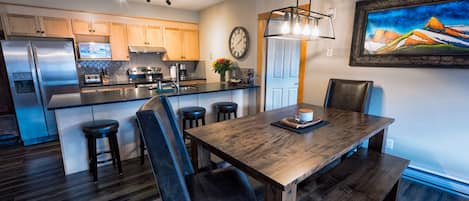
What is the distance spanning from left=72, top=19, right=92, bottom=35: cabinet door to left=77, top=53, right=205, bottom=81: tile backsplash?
0.61 metres

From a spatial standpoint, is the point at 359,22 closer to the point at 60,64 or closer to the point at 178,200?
the point at 178,200

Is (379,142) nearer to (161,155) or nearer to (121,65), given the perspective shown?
(161,155)

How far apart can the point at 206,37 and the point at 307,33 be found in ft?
11.9

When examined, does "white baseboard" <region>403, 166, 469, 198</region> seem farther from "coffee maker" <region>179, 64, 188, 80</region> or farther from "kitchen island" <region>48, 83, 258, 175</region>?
"coffee maker" <region>179, 64, 188, 80</region>

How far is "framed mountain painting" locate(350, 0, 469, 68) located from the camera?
1886mm

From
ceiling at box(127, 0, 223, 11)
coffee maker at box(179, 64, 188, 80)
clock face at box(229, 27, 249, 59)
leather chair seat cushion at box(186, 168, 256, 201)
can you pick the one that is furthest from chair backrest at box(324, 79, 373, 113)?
coffee maker at box(179, 64, 188, 80)

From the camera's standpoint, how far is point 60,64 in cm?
346

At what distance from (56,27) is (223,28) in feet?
9.89

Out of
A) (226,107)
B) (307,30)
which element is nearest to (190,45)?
(226,107)

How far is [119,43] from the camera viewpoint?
4383 millimetres

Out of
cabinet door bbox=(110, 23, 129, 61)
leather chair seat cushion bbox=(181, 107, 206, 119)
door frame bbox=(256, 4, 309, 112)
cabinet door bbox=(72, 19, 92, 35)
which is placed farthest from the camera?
cabinet door bbox=(110, 23, 129, 61)

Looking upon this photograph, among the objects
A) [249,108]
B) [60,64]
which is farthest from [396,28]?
[60,64]

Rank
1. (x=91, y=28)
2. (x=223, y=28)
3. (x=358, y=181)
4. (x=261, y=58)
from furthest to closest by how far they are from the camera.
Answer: (x=223, y=28) < (x=91, y=28) < (x=261, y=58) < (x=358, y=181)

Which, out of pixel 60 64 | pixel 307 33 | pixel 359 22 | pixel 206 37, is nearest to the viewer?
pixel 307 33
